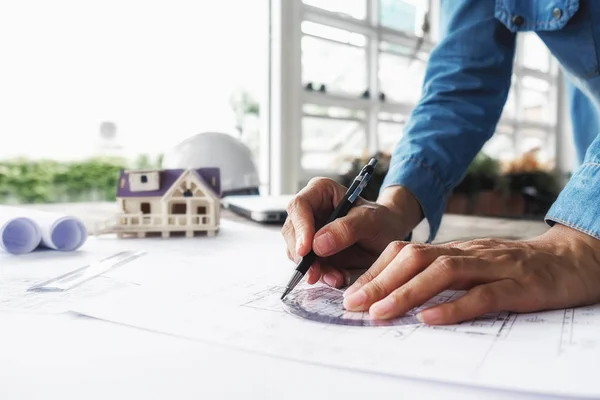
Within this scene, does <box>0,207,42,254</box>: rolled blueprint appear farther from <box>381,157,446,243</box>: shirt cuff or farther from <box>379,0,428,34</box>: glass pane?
<box>379,0,428,34</box>: glass pane

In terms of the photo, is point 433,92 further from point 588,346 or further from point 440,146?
point 588,346

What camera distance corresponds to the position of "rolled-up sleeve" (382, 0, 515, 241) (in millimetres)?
906

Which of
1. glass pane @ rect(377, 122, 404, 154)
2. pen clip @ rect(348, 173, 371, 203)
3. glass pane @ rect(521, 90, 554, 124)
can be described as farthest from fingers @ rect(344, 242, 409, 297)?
glass pane @ rect(521, 90, 554, 124)

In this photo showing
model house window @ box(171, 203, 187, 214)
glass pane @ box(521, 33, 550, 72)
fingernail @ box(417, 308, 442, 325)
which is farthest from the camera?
glass pane @ box(521, 33, 550, 72)

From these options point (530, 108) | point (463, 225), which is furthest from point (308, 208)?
point (530, 108)

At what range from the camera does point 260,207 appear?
48.6 inches

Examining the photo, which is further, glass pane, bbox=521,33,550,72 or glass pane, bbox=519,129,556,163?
glass pane, bbox=521,33,550,72

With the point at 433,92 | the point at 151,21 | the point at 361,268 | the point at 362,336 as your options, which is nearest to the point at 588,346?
the point at 362,336

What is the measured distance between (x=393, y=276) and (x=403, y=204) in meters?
0.36

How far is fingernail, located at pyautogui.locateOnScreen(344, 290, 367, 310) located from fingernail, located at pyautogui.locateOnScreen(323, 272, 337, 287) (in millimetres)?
113

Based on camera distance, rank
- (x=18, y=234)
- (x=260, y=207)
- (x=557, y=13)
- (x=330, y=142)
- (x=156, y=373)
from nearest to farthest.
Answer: (x=156, y=373)
(x=18, y=234)
(x=557, y=13)
(x=260, y=207)
(x=330, y=142)

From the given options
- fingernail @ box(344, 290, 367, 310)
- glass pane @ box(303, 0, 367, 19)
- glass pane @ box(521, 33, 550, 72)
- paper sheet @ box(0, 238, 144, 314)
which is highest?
glass pane @ box(521, 33, 550, 72)

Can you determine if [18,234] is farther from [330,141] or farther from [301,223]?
[330,141]

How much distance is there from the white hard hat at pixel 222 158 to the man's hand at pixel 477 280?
103cm
